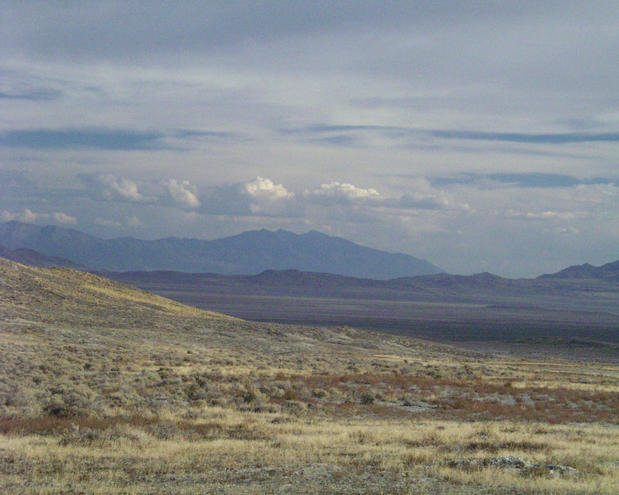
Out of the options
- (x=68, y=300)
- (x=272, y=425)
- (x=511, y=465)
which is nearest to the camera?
(x=511, y=465)

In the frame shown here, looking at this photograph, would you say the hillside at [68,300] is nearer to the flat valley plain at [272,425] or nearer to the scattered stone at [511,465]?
the flat valley plain at [272,425]

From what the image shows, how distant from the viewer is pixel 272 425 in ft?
58.4

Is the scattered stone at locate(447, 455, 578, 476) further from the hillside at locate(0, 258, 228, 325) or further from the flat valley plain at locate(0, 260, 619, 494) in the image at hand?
the hillside at locate(0, 258, 228, 325)

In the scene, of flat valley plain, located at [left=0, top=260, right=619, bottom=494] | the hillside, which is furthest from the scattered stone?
the hillside

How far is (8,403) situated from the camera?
17875 millimetres

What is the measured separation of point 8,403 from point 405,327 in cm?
10011

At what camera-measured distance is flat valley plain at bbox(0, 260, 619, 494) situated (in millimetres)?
10984

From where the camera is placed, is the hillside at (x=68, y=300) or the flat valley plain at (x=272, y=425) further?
the hillside at (x=68, y=300)

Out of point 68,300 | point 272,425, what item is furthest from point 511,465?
point 68,300

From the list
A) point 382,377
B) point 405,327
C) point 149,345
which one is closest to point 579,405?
point 382,377

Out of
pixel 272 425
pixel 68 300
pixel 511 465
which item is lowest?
pixel 68 300

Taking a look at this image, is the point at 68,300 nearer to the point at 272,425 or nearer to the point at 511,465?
the point at 272,425

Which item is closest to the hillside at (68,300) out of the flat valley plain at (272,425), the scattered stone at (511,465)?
the flat valley plain at (272,425)

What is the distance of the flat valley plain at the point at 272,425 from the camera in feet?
36.0
